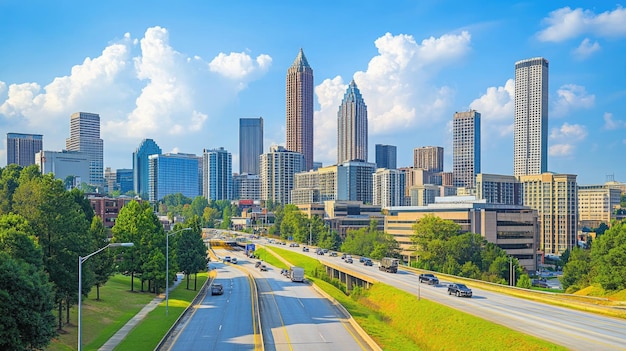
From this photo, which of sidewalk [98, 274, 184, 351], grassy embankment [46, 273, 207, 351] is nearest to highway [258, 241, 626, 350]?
grassy embankment [46, 273, 207, 351]

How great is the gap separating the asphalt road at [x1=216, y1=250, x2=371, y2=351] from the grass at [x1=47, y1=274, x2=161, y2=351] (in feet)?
45.1

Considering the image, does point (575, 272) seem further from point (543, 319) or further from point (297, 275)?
point (543, 319)

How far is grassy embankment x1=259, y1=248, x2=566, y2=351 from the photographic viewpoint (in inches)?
1731

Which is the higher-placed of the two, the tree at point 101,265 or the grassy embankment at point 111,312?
the tree at point 101,265

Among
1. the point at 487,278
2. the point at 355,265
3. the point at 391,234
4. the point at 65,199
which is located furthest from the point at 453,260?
the point at 65,199

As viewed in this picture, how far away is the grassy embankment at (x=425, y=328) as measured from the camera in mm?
43969

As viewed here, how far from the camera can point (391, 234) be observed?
158250 millimetres

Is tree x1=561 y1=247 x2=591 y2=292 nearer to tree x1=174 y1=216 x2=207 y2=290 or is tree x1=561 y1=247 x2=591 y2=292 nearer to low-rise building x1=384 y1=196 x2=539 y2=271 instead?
low-rise building x1=384 y1=196 x2=539 y2=271

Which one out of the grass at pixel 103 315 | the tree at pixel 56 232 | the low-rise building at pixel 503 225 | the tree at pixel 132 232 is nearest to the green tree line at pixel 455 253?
the low-rise building at pixel 503 225

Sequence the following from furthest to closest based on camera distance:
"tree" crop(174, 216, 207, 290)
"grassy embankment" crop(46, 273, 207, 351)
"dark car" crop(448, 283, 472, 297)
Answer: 1. "tree" crop(174, 216, 207, 290)
2. "dark car" crop(448, 283, 472, 297)
3. "grassy embankment" crop(46, 273, 207, 351)

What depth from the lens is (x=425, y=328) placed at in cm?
5475

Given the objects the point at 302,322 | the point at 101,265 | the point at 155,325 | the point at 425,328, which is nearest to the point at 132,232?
the point at 101,265

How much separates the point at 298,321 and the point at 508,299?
25.7m

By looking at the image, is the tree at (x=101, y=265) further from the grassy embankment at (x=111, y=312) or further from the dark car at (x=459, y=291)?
the dark car at (x=459, y=291)
